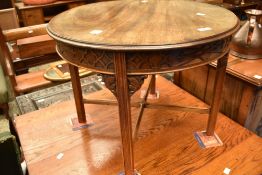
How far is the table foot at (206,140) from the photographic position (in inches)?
43.9

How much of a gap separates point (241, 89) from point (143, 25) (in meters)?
0.65

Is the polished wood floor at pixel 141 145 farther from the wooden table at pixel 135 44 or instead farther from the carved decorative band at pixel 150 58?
the carved decorative band at pixel 150 58

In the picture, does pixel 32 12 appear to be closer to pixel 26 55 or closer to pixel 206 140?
pixel 26 55

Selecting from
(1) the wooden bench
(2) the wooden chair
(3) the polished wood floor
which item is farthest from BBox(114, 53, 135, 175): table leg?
(2) the wooden chair

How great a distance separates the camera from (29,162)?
41.7 inches

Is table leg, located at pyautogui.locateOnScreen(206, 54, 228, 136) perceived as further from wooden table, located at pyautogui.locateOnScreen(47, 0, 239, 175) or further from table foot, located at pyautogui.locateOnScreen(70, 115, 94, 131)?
table foot, located at pyautogui.locateOnScreen(70, 115, 94, 131)

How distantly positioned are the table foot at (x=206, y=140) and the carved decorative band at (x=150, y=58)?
1.60 feet

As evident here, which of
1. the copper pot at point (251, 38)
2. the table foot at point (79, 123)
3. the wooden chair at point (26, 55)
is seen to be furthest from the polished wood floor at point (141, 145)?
the wooden chair at point (26, 55)

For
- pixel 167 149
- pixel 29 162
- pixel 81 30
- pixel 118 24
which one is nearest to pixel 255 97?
pixel 167 149

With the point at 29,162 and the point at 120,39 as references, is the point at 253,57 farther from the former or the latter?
the point at 29,162

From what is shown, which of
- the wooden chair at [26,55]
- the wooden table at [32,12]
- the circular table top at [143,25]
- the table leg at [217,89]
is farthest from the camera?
the wooden table at [32,12]

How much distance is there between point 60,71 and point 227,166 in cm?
139

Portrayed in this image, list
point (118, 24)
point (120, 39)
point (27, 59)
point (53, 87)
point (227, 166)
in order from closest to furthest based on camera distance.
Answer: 1. point (120, 39)
2. point (118, 24)
3. point (227, 166)
4. point (53, 87)
5. point (27, 59)

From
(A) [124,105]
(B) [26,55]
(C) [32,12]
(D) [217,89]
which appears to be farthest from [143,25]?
(C) [32,12]
